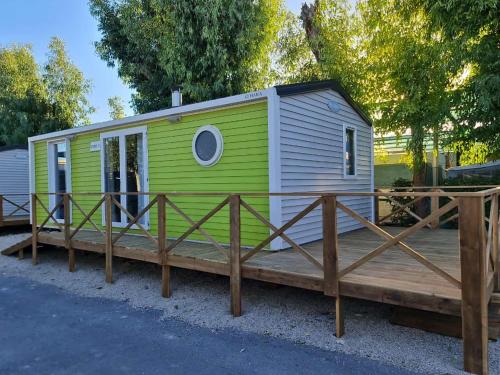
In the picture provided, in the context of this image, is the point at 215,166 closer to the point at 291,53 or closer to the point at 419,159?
the point at 419,159

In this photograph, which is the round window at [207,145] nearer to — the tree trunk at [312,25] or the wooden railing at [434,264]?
the wooden railing at [434,264]

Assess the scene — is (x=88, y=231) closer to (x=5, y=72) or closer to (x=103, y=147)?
(x=103, y=147)

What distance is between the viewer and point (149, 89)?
13.7 m

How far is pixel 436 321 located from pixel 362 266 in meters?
0.78

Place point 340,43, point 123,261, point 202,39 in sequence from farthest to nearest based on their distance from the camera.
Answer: point 202,39 → point 340,43 → point 123,261

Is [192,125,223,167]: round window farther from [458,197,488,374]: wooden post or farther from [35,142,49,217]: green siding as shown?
[35,142,49,217]: green siding

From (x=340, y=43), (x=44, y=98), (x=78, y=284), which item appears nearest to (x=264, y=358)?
(x=78, y=284)

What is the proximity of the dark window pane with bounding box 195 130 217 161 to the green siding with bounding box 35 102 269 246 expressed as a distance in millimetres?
142

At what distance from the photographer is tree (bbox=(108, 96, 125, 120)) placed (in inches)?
979

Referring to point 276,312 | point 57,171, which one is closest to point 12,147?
point 57,171

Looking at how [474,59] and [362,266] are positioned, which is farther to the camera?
[474,59]

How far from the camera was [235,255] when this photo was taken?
3900 millimetres

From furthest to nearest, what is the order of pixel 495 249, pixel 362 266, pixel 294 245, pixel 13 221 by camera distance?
pixel 13 221 < pixel 362 266 < pixel 294 245 < pixel 495 249

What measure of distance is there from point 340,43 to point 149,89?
716 centimetres
